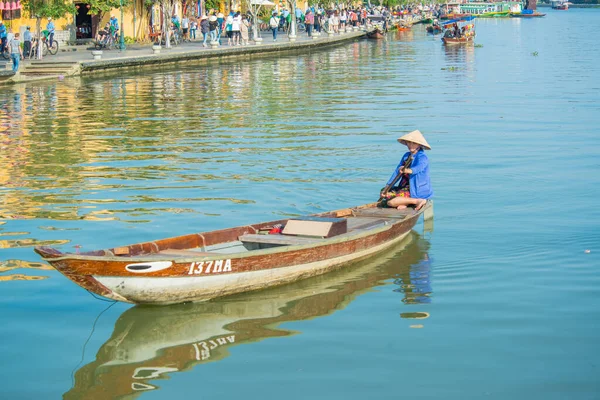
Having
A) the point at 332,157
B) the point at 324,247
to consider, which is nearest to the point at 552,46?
the point at 332,157

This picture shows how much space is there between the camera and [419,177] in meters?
14.1

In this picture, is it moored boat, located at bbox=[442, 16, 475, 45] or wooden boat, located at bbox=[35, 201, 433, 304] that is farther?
moored boat, located at bbox=[442, 16, 475, 45]

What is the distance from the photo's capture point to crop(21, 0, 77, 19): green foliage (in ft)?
142

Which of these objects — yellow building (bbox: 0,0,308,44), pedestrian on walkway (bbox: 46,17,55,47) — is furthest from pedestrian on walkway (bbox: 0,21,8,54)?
pedestrian on walkway (bbox: 46,17,55,47)

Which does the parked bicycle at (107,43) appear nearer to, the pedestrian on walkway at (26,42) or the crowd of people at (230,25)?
Result: the crowd of people at (230,25)

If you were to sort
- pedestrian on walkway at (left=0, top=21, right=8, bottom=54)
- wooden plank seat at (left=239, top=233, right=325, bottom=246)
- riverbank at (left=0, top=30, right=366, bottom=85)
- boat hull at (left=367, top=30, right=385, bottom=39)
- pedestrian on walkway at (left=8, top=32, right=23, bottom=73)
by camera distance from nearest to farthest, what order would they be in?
wooden plank seat at (left=239, top=233, right=325, bottom=246), pedestrian on walkway at (left=8, top=32, right=23, bottom=73), riverbank at (left=0, top=30, right=366, bottom=85), pedestrian on walkway at (left=0, top=21, right=8, bottom=54), boat hull at (left=367, top=30, right=385, bottom=39)

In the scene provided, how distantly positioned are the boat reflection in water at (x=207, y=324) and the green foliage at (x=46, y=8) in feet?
112

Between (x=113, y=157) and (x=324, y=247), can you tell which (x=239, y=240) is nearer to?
(x=324, y=247)

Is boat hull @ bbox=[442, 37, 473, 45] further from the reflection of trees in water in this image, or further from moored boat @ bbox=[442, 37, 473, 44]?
the reflection of trees in water

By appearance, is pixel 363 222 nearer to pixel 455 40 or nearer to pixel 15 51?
pixel 15 51

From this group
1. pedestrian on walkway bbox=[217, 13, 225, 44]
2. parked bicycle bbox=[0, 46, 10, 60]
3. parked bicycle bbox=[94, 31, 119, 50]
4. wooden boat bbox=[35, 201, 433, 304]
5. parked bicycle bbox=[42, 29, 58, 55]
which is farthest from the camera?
pedestrian on walkway bbox=[217, 13, 225, 44]

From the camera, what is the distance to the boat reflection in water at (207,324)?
30.3 ft

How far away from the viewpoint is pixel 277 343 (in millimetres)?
9922

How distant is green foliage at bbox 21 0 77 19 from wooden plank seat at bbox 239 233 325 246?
33.9m
